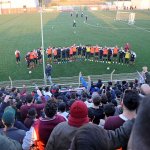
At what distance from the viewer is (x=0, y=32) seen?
134 ft

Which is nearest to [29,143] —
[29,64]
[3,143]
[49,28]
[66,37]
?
[3,143]

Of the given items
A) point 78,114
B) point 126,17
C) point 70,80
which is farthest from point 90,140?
point 126,17

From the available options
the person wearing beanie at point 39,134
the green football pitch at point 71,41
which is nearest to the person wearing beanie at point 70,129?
the person wearing beanie at point 39,134

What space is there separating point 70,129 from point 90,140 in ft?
5.32

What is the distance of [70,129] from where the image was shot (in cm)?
371

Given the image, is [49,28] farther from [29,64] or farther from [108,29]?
[29,64]

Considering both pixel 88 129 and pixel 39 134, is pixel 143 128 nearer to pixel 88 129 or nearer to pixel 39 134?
pixel 88 129

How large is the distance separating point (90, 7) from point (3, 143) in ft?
258

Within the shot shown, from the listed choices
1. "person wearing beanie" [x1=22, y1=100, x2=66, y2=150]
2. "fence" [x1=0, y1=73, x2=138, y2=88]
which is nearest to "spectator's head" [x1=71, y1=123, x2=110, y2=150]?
"person wearing beanie" [x1=22, y1=100, x2=66, y2=150]

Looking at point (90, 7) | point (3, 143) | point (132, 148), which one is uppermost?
point (132, 148)

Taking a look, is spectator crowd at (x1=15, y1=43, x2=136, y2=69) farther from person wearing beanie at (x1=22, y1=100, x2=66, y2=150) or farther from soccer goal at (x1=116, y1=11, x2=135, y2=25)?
soccer goal at (x1=116, y1=11, x2=135, y2=25)

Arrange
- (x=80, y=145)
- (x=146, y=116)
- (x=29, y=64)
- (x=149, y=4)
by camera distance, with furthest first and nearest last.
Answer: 1. (x=149, y=4)
2. (x=29, y=64)
3. (x=80, y=145)
4. (x=146, y=116)

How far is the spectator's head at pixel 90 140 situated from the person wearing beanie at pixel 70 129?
1414 mm

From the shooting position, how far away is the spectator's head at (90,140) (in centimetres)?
209
